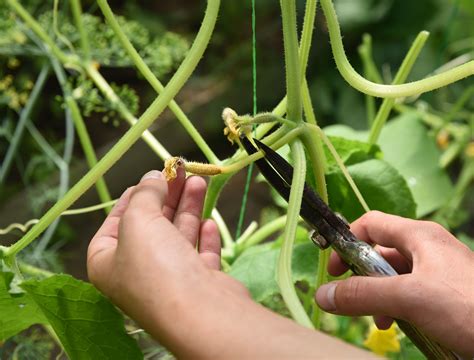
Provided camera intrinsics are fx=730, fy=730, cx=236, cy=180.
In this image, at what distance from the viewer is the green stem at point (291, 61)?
22.8 inches

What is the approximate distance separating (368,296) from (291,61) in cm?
20

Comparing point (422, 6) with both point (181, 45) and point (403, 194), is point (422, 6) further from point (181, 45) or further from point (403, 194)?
point (403, 194)

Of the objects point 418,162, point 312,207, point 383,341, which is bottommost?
point 383,341

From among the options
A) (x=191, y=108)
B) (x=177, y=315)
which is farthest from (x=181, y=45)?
(x=191, y=108)

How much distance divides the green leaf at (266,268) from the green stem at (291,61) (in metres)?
0.18

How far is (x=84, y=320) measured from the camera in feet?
1.98

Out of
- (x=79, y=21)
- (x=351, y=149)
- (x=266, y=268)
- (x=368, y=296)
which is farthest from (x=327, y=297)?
(x=79, y=21)

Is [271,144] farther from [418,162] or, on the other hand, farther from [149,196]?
[418,162]

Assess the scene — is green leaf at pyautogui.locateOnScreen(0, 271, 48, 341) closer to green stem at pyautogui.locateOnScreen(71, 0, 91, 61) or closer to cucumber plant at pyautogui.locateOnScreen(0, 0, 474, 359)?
cucumber plant at pyautogui.locateOnScreen(0, 0, 474, 359)

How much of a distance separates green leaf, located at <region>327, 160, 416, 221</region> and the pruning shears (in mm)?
168

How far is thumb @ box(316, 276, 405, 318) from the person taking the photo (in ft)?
1.83

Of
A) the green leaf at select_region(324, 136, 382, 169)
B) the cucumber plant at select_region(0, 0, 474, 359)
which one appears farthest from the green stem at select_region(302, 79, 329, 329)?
the green leaf at select_region(324, 136, 382, 169)

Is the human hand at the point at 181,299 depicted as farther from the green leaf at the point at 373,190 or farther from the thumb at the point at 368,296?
the green leaf at the point at 373,190

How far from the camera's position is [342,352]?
0.40m
